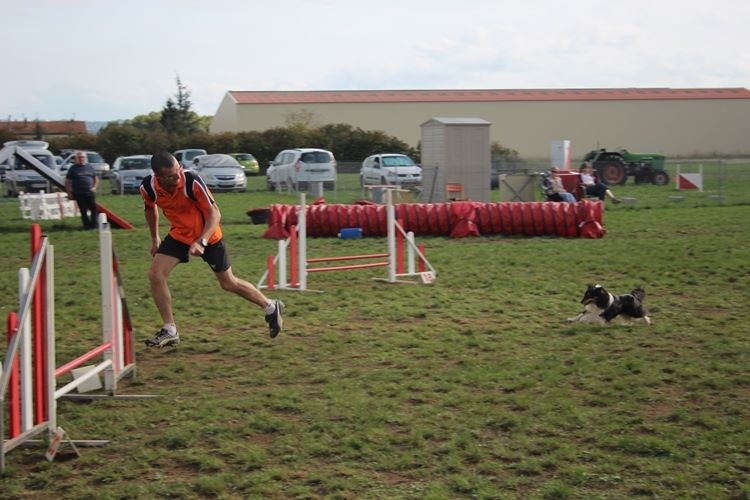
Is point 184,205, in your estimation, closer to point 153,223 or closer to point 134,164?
point 153,223

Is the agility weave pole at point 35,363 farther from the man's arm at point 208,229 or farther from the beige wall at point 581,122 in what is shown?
the beige wall at point 581,122

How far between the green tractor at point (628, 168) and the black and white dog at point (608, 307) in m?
27.3

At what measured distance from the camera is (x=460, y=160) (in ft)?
85.0

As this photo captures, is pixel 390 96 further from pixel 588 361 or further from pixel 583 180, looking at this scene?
pixel 588 361

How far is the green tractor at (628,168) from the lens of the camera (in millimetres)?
35941

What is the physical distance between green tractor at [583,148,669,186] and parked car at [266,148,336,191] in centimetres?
985

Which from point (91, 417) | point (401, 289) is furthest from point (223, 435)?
point (401, 289)

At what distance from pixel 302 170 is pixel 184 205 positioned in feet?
81.8

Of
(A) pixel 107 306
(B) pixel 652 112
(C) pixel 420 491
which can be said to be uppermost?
(B) pixel 652 112

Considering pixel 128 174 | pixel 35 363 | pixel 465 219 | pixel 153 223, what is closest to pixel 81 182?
pixel 465 219

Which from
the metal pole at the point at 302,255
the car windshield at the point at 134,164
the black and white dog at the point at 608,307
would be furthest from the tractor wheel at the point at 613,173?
the black and white dog at the point at 608,307

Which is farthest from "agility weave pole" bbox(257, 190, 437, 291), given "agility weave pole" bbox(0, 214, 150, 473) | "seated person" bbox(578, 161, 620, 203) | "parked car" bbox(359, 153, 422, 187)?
"parked car" bbox(359, 153, 422, 187)

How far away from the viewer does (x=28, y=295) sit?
5.30 m

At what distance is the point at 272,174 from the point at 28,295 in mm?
30045
